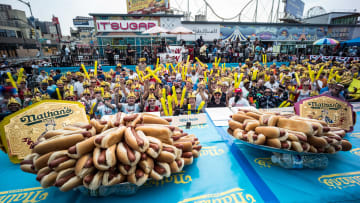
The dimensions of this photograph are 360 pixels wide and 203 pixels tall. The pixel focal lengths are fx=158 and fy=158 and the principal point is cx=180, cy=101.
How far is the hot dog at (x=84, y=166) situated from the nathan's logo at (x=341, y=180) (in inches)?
75.4

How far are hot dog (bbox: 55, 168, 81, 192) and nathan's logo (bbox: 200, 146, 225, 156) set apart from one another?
1.18 meters

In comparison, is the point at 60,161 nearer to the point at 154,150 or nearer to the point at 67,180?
the point at 67,180

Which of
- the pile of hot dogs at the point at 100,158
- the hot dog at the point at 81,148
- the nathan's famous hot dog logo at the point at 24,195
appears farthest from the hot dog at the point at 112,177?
the nathan's famous hot dog logo at the point at 24,195

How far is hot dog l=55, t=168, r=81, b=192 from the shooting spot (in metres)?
1.07

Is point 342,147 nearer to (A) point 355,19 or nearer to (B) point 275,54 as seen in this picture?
(B) point 275,54

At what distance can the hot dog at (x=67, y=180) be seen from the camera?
1.07 meters

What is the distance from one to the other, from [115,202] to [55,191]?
55 centimetres

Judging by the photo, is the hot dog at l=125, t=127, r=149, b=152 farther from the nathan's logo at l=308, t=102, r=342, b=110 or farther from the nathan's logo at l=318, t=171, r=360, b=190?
the nathan's logo at l=308, t=102, r=342, b=110

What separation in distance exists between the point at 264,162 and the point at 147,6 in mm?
22759

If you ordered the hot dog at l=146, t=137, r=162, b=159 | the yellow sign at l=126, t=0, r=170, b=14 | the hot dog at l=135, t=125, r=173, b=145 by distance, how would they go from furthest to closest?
the yellow sign at l=126, t=0, r=170, b=14 → the hot dog at l=135, t=125, r=173, b=145 → the hot dog at l=146, t=137, r=162, b=159

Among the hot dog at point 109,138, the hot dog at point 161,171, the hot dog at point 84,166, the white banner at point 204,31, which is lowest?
the hot dog at point 161,171

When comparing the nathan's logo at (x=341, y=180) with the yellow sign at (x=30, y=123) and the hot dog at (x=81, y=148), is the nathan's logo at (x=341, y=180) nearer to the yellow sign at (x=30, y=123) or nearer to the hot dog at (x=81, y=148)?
the hot dog at (x=81, y=148)

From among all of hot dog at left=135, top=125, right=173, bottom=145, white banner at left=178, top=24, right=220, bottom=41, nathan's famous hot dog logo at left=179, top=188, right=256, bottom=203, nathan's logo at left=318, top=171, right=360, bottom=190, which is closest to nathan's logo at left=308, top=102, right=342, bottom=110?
nathan's logo at left=318, top=171, right=360, bottom=190

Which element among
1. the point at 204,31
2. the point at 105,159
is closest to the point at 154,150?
the point at 105,159
